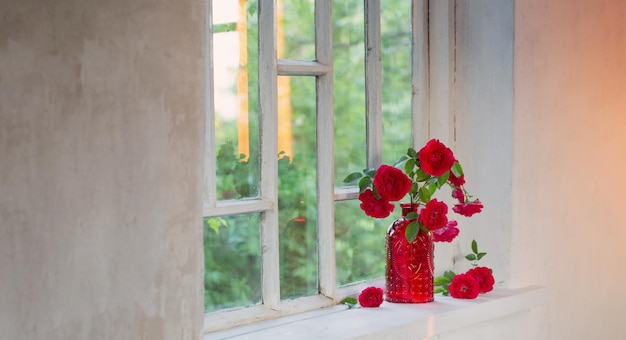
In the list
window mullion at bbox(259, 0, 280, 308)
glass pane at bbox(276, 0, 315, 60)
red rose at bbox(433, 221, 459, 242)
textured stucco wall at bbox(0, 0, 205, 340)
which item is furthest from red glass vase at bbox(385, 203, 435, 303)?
textured stucco wall at bbox(0, 0, 205, 340)

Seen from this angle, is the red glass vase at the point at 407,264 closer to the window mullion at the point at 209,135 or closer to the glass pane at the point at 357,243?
the glass pane at the point at 357,243

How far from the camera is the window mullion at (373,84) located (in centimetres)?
253

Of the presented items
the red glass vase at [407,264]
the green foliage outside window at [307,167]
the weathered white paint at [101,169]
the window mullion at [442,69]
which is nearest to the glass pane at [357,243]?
the green foliage outside window at [307,167]

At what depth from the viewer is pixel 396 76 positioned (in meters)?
2.62

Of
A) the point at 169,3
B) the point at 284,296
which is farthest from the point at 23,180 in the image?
the point at 284,296

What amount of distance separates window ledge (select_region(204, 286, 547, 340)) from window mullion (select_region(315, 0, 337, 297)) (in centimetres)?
13

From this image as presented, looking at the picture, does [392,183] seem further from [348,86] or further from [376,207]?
[348,86]

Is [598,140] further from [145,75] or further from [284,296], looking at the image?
[145,75]

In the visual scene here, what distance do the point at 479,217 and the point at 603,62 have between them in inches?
28.4

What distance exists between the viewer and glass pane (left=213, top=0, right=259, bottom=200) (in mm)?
A: 2104

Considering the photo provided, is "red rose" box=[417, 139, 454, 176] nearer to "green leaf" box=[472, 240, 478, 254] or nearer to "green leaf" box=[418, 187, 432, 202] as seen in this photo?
"green leaf" box=[418, 187, 432, 202]

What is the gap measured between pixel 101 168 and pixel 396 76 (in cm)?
125

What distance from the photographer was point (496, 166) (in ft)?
8.66

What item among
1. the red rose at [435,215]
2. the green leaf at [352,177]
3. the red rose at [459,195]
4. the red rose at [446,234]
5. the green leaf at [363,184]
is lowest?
the red rose at [446,234]
